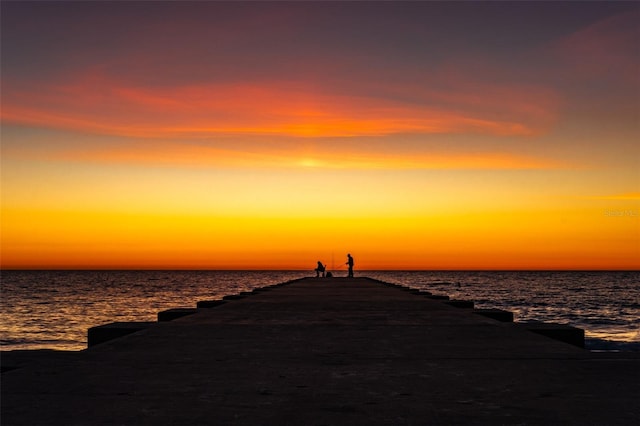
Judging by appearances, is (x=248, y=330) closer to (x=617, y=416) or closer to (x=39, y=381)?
(x=39, y=381)

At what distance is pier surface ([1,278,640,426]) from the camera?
443 centimetres

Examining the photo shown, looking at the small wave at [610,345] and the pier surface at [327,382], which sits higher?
the pier surface at [327,382]

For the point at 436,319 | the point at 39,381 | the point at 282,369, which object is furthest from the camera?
the point at 436,319

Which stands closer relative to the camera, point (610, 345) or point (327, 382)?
point (327, 382)

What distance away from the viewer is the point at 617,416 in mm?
4367

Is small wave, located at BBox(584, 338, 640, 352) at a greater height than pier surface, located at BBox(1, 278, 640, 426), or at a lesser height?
lesser

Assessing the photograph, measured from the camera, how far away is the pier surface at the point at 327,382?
443cm

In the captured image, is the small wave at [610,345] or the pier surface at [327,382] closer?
the pier surface at [327,382]

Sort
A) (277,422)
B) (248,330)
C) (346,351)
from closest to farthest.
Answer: (277,422) → (346,351) → (248,330)

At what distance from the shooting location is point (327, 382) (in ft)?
18.3

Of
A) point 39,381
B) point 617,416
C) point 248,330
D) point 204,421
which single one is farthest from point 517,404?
point 248,330

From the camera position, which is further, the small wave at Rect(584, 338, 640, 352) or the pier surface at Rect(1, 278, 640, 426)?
the small wave at Rect(584, 338, 640, 352)

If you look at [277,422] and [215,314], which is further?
[215,314]

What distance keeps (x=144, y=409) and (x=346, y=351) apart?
3265mm
